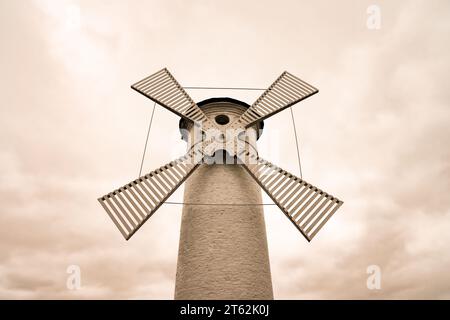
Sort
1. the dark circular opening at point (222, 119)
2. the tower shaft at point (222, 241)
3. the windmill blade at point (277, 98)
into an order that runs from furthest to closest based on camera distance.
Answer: the dark circular opening at point (222, 119) → the windmill blade at point (277, 98) → the tower shaft at point (222, 241)

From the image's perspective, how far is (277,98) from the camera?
9219 mm

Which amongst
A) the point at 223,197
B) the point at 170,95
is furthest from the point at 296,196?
the point at 170,95

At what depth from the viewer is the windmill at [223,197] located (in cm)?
664

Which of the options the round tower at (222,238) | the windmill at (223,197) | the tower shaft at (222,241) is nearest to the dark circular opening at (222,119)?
the windmill at (223,197)

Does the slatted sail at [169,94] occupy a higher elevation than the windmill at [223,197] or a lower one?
higher

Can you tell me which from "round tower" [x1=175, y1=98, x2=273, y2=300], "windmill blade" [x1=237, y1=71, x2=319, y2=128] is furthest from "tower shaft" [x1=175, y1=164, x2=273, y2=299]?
"windmill blade" [x1=237, y1=71, x2=319, y2=128]

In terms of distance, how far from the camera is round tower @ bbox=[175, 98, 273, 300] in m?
6.54

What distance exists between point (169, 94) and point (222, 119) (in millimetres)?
1864

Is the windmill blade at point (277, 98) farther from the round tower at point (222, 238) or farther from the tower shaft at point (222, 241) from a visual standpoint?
the tower shaft at point (222, 241)

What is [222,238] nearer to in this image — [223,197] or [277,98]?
[223,197]

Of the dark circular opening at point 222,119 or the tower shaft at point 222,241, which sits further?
the dark circular opening at point 222,119

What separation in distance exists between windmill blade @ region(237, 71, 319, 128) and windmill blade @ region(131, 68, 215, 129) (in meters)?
1.23
